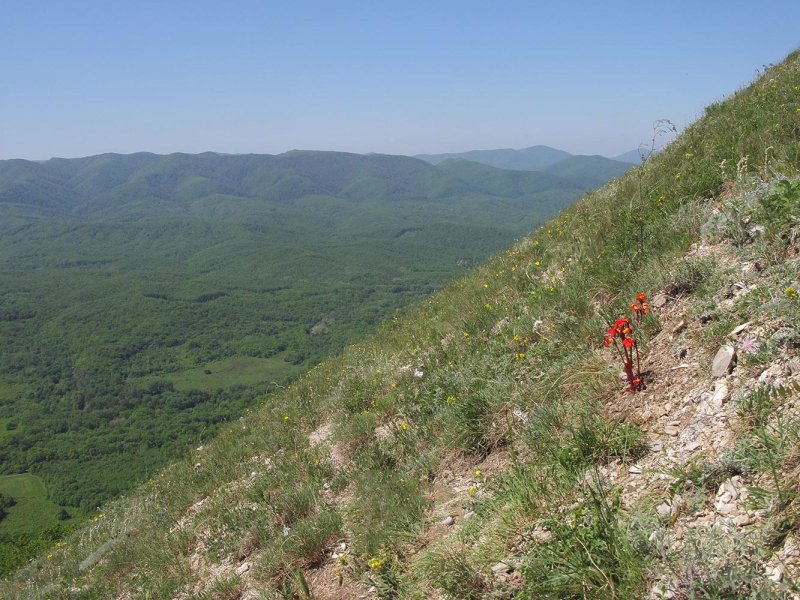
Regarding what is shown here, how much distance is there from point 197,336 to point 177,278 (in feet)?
185

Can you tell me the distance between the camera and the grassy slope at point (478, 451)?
331 centimetres

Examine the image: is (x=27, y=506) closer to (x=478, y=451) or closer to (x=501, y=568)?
(x=478, y=451)

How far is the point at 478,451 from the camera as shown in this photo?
4.86m

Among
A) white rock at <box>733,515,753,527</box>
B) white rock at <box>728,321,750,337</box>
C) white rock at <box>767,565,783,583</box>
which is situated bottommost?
white rock at <box>767,565,783,583</box>

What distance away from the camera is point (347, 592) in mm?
4023

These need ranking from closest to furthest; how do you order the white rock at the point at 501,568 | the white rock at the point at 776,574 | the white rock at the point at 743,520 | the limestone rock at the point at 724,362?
the white rock at the point at 776,574, the white rock at the point at 743,520, the white rock at the point at 501,568, the limestone rock at the point at 724,362

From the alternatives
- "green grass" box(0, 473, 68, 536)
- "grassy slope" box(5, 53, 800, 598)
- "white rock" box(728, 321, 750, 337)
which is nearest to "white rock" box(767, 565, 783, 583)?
"grassy slope" box(5, 53, 800, 598)

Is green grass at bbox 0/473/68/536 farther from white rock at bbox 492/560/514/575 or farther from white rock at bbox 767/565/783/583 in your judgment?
white rock at bbox 767/565/783/583

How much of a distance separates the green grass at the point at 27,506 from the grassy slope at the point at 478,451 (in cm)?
6596

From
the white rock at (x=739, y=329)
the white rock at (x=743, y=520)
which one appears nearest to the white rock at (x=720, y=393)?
the white rock at (x=739, y=329)

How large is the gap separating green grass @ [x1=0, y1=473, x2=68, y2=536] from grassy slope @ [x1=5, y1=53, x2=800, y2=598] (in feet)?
216

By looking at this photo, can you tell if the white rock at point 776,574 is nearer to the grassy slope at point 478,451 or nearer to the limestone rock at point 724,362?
the grassy slope at point 478,451

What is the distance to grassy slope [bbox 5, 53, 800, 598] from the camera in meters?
3.31

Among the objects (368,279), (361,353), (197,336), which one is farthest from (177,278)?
(361,353)
